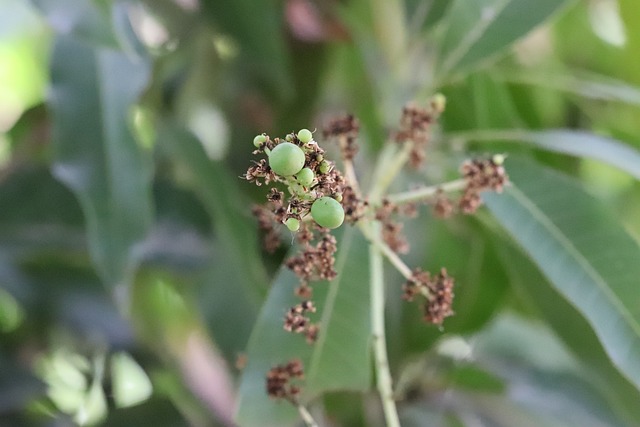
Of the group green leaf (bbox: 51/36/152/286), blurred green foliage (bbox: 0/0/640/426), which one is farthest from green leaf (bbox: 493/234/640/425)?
green leaf (bbox: 51/36/152/286)

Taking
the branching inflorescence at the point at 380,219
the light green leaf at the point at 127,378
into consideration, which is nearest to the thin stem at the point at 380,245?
the branching inflorescence at the point at 380,219

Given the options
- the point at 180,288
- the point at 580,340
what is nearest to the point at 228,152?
the point at 180,288

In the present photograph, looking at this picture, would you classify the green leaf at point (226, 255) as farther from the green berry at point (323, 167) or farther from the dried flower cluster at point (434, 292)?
the green berry at point (323, 167)

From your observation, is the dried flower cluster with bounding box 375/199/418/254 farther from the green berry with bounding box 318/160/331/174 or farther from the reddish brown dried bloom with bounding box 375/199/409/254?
the green berry with bounding box 318/160/331/174

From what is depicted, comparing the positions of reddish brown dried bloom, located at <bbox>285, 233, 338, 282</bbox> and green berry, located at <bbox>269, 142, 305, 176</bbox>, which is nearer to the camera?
green berry, located at <bbox>269, 142, 305, 176</bbox>

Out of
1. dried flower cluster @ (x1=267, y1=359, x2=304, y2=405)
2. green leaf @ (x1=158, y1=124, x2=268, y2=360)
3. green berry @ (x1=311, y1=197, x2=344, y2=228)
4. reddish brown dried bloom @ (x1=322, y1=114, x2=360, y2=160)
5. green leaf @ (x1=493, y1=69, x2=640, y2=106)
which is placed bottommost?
green berry @ (x1=311, y1=197, x2=344, y2=228)

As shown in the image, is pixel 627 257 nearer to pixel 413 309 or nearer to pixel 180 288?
pixel 413 309

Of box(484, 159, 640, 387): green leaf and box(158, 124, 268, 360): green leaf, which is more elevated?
box(158, 124, 268, 360): green leaf
